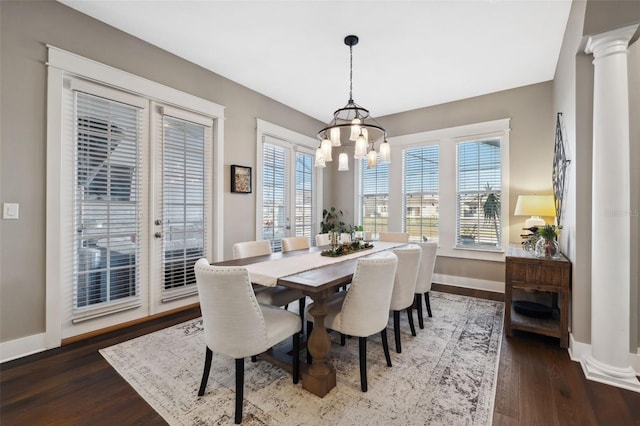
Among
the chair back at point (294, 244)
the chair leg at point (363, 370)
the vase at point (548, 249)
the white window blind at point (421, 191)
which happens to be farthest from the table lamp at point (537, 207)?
the chair leg at point (363, 370)

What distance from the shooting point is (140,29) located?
2832 mm

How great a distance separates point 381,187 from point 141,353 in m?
4.36

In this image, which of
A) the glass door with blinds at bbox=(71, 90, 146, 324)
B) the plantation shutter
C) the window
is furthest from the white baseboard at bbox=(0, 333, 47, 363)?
the window

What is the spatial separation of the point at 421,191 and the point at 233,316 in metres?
4.10

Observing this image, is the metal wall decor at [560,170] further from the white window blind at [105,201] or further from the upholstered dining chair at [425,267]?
the white window blind at [105,201]

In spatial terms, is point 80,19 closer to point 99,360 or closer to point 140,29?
point 140,29

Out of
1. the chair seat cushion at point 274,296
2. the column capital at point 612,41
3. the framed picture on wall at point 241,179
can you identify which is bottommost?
the chair seat cushion at point 274,296

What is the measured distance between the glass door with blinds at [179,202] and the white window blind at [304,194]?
176 cm

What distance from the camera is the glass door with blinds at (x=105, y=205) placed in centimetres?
261

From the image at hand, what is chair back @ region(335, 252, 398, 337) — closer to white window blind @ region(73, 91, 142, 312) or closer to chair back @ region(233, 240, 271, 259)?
chair back @ region(233, 240, 271, 259)

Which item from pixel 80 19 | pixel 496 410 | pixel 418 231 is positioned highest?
pixel 80 19

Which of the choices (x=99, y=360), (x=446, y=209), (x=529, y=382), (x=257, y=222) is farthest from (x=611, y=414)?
(x=257, y=222)

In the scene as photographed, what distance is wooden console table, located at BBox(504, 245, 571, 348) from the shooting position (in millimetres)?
2477

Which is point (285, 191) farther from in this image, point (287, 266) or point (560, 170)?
point (560, 170)
